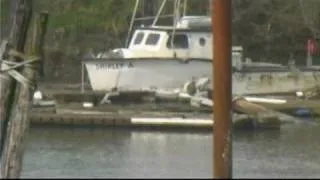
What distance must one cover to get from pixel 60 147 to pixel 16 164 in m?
18.4

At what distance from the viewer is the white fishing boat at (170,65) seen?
35.4m

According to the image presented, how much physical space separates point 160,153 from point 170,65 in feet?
34.4

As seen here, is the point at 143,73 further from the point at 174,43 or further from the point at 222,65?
the point at 222,65

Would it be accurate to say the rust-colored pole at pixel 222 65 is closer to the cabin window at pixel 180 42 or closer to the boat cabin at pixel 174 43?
the boat cabin at pixel 174 43

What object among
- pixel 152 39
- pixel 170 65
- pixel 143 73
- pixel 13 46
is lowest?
pixel 143 73

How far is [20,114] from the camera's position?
7840 mm

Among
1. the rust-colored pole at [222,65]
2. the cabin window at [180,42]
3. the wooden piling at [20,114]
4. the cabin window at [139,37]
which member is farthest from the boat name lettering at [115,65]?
the rust-colored pole at [222,65]

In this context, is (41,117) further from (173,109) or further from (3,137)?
(3,137)

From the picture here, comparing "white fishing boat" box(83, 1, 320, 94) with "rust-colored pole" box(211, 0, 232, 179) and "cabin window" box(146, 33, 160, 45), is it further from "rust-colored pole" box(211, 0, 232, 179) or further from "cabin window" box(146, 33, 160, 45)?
"rust-colored pole" box(211, 0, 232, 179)

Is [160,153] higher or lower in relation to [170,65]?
lower

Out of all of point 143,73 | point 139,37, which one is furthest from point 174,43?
point 143,73

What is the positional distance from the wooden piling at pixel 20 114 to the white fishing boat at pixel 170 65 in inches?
1069

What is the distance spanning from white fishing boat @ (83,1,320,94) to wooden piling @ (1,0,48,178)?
27144 mm

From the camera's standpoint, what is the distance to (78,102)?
3419cm
